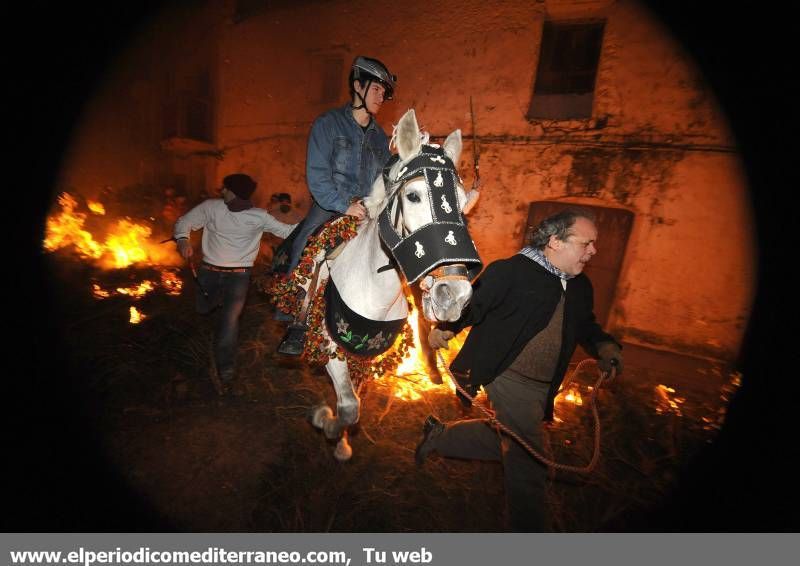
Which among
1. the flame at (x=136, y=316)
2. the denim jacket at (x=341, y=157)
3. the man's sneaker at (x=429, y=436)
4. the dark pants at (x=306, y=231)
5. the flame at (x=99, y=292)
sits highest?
the denim jacket at (x=341, y=157)

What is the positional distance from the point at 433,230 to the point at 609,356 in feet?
7.13

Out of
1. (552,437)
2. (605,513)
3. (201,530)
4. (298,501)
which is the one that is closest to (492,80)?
(552,437)

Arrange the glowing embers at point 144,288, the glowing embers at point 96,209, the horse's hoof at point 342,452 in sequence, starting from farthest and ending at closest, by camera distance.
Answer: the glowing embers at point 96,209 < the glowing embers at point 144,288 < the horse's hoof at point 342,452

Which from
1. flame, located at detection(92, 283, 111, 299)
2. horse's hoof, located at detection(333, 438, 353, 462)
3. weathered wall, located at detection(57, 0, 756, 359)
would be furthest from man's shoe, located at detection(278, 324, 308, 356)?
weathered wall, located at detection(57, 0, 756, 359)

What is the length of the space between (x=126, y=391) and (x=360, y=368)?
11.0ft

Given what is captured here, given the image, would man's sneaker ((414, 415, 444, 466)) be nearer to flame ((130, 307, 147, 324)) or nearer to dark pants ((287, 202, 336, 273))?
dark pants ((287, 202, 336, 273))

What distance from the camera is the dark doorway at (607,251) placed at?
714 centimetres

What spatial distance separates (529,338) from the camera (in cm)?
270

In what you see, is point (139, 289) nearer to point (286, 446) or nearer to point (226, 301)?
point (226, 301)

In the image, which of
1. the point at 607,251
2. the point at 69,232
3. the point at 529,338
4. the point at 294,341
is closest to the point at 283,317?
the point at 294,341

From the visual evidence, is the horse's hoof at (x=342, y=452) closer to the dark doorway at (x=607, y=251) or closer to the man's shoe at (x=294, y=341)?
the man's shoe at (x=294, y=341)

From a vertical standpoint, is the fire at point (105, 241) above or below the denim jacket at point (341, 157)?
below

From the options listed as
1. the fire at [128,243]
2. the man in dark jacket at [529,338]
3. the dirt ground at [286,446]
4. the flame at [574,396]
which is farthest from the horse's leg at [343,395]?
the fire at [128,243]

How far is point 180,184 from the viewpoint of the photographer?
13.3 meters
